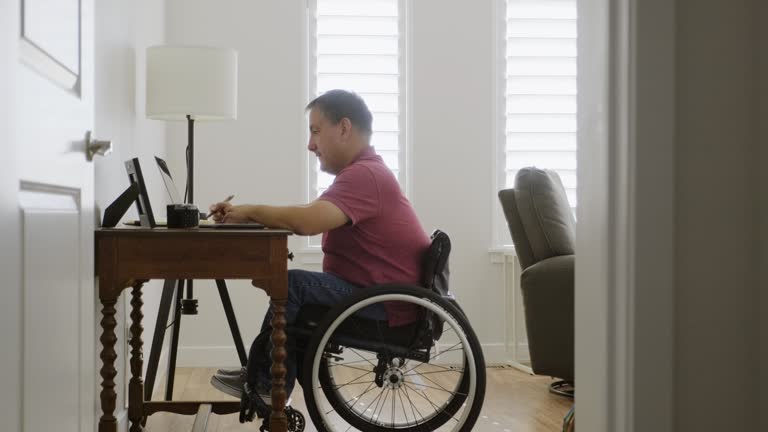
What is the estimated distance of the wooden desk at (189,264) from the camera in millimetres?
2230

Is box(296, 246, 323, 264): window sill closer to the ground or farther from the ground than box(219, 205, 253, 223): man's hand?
closer to the ground

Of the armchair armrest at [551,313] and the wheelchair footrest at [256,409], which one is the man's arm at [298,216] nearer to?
the wheelchair footrest at [256,409]

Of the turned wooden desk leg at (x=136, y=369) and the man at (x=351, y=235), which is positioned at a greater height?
the man at (x=351, y=235)

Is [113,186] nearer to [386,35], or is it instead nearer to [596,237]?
[596,237]

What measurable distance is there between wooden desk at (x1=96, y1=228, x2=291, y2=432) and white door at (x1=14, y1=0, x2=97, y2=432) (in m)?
0.59

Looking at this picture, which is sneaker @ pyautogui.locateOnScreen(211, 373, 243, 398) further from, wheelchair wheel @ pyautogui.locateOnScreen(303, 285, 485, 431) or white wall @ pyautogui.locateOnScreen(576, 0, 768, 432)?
white wall @ pyautogui.locateOnScreen(576, 0, 768, 432)

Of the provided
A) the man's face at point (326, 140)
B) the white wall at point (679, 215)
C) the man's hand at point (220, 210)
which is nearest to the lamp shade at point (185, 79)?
the man's face at point (326, 140)

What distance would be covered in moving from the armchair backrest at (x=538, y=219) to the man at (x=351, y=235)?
36.4 inches

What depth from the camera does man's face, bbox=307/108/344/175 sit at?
9.23 ft

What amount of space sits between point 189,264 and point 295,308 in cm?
36

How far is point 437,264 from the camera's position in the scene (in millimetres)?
2564

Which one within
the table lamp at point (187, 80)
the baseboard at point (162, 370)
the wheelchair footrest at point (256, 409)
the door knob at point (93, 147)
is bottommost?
the baseboard at point (162, 370)

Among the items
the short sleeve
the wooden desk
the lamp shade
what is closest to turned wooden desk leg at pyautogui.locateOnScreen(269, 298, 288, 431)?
the wooden desk


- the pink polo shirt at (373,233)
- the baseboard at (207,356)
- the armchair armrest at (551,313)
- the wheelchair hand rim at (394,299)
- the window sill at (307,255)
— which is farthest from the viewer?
the window sill at (307,255)
